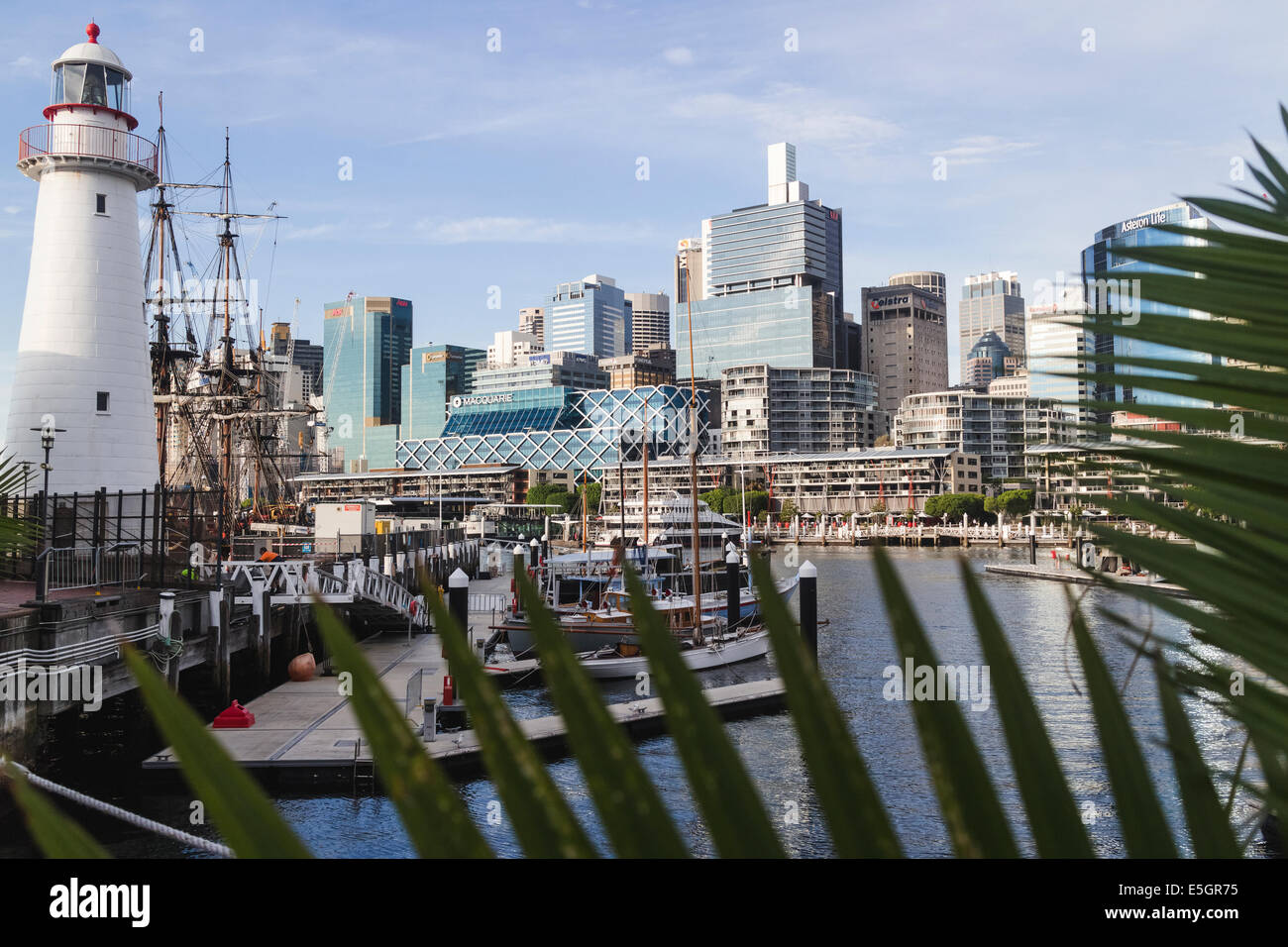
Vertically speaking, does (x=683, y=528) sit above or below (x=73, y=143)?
below

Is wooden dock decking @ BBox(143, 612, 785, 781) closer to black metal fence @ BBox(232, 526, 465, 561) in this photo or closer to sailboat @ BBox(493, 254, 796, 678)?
sailboat @ BBox(493, 254, 796, 678)

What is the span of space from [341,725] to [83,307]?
11156 millimetres

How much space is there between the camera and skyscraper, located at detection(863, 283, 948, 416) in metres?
193

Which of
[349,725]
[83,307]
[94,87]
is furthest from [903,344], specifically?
[349,725]

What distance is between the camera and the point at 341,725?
2062cm

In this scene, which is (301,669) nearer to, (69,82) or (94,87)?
(94,87)

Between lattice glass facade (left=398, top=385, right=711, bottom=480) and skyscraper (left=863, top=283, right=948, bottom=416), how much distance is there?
4288 cm

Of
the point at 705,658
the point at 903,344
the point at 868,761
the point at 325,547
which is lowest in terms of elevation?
the point at 705,658

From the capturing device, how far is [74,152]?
75.2 feet

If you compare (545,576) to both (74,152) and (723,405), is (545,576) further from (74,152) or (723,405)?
(723,405)

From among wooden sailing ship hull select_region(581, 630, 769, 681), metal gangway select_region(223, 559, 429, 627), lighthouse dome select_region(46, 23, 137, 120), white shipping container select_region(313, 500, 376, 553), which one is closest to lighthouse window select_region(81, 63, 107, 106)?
lighthouse dome select_region(46, 23, 137, 120)

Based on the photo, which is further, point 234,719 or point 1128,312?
point 234,719

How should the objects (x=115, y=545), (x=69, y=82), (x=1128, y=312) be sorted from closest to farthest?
1. (x=1128, y=312)
2. (x=115, y=545)
3. (x=69, y=82)
